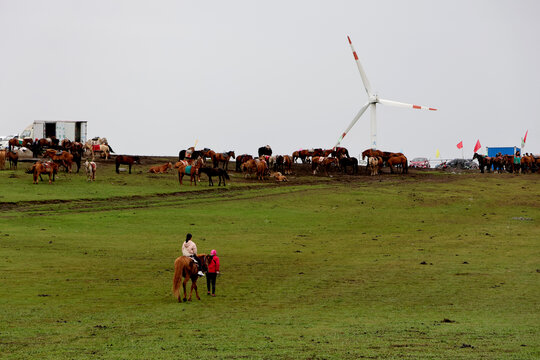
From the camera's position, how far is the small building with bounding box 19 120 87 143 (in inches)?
3841

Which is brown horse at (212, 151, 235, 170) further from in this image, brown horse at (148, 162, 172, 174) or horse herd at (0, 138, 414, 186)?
brown horse at (148, 162, 172, 174)

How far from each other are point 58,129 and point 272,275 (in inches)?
2990

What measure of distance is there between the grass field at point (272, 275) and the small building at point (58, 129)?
38.0 metres

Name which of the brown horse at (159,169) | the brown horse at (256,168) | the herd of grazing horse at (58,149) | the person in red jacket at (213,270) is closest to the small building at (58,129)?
the herd of grazing horse at (58,149)

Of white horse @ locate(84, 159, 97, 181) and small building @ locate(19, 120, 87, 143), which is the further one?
small building @ locate(19, 120, 87, 143)

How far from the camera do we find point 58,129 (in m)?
98.2

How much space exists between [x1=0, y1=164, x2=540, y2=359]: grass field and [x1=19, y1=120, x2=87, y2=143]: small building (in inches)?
1498

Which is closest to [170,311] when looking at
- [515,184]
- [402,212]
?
[402,212]

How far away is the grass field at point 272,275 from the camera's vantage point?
17.2m

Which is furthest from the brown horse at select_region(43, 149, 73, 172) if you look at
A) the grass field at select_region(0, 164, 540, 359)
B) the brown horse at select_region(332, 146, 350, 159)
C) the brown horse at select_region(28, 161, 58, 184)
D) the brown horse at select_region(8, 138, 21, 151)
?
the brown horse at select_region(332, 146, 350, 159)

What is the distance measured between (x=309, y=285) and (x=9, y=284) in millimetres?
10237

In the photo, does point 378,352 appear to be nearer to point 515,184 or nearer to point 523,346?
point 523,346

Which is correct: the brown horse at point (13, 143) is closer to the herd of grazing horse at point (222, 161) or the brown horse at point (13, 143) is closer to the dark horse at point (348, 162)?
the herd of grazing horse at point (222, 161)

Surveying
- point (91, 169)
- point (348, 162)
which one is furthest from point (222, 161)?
point (91, 169)
